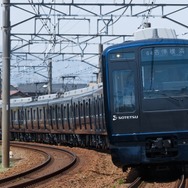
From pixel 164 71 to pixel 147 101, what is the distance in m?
0.73

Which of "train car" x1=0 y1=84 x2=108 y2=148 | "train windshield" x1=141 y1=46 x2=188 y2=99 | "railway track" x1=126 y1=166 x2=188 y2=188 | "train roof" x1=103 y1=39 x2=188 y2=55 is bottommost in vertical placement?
"railway track" x1=126 y1=166 x2=188 y2=188

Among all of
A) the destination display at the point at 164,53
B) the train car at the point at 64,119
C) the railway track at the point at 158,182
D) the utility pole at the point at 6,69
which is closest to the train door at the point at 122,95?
the destination display at the point at 164,53

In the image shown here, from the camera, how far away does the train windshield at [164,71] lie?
11.6 meters

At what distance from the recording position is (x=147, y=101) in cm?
1168

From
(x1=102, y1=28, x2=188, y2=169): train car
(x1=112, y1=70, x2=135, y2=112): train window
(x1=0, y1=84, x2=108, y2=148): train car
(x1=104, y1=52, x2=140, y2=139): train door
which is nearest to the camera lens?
(x1=102, y1=28, x2=188, y2=169): train car

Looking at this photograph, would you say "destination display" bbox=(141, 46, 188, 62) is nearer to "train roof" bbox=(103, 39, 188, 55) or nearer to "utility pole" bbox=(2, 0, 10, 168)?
"train roof" bbox=(103, 39, 188, 55)

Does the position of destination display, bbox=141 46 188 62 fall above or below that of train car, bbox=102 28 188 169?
above

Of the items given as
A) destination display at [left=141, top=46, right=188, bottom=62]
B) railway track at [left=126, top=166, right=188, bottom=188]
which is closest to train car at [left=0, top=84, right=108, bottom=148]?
railway track at [left=126, top=166, right=188, bottom=188]

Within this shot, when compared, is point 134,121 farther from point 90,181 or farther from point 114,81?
point 90,181

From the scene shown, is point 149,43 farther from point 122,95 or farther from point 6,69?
point 6,69

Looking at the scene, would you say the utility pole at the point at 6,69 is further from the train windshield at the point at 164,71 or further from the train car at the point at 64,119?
the train windshield at the point at 164,71

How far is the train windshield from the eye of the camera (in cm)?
1165

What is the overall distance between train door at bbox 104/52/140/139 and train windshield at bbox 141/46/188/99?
9.9 inches

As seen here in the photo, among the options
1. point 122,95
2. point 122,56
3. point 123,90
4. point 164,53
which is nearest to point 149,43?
point 164,53
